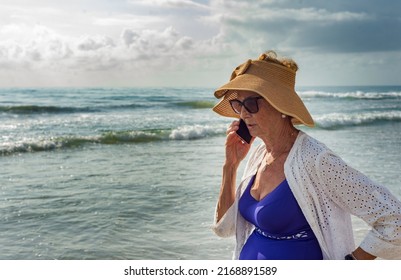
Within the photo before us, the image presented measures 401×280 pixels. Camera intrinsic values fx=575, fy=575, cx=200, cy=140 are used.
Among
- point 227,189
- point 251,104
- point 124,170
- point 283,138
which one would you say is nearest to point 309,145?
point 283,138

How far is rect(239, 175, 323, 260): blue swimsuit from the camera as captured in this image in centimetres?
179

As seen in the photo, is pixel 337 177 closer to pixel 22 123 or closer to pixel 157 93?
pixel 22 123

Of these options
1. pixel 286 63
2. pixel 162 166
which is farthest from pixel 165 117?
pixel 286 63

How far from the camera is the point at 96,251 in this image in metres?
4.22

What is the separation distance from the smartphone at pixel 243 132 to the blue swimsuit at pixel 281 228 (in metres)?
0.22

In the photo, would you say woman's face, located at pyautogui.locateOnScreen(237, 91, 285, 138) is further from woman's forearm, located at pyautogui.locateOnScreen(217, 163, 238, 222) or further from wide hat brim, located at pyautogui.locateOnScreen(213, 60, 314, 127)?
woman's forearm, located at pyautogui.locateOnScreen(217, 163, 238, 222)

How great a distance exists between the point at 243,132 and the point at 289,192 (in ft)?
1.10

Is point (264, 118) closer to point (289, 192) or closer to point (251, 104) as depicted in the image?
point (251, 104)

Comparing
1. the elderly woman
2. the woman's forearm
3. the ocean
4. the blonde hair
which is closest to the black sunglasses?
the elderly woman

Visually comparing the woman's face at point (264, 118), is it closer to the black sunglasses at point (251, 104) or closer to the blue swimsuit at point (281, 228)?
the black sunglasses at point (251, 104)

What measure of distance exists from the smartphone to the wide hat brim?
0.16 meters

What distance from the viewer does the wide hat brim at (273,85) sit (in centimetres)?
184

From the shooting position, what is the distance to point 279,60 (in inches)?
76.9

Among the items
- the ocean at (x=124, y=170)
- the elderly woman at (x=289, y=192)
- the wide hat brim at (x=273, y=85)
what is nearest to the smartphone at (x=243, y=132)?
the elderly woman at (x=289, y=192)
